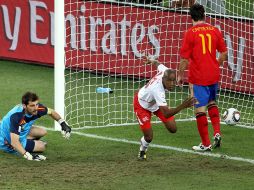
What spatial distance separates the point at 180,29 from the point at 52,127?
359 cm

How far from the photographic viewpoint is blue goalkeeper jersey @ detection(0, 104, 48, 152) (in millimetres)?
12516

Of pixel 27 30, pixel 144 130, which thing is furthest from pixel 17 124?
pixel 27 30

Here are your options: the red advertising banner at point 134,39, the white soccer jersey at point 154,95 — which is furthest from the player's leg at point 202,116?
the red advertising banner at point 134,39

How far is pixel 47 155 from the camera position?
12891mm

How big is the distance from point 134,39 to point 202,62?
3.96 m

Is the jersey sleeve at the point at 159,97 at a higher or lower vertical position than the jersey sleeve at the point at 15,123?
higher

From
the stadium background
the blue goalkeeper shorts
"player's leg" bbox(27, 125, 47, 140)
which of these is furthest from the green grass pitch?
the blue goalkeeper shorts

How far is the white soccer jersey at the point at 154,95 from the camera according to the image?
12445 millimetres

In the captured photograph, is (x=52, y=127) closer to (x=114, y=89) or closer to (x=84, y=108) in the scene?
(x=84, y=108)

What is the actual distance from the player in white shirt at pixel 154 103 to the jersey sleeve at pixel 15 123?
5.32 feet

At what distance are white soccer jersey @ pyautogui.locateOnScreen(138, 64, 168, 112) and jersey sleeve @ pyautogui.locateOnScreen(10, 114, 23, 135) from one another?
167 cm

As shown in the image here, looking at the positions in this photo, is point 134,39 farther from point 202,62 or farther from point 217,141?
point 217,141

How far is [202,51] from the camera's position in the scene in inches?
520

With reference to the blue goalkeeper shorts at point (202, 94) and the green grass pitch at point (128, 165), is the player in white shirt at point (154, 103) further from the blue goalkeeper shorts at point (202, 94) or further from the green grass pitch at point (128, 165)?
the blue goalkeeper shorts at point (202, 94)
